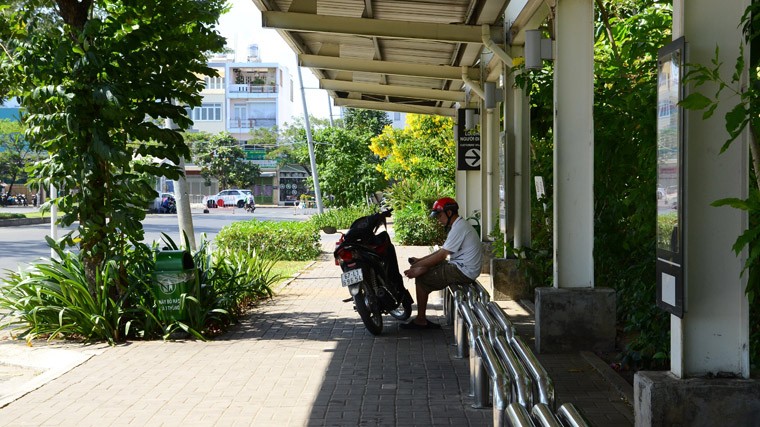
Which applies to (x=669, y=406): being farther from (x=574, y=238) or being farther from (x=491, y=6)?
(x=491, y=6)

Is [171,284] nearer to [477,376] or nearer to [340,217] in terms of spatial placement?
[477,376]

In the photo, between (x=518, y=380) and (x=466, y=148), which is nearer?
(x=518, y=380)

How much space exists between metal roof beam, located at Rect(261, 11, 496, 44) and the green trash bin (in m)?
4.36

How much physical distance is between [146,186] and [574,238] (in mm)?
4588

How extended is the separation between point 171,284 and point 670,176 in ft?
20.2

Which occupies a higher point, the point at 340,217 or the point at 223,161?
the point at 223,161

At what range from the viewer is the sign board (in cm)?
1892

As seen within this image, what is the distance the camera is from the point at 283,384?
25.2 feet

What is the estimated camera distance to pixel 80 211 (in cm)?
1032

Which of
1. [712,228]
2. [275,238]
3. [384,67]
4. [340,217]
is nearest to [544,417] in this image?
[712,228]

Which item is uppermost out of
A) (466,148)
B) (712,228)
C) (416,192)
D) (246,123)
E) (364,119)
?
(246,123)

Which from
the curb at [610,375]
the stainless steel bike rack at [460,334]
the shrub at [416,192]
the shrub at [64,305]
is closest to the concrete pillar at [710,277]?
the curb at [610,375]

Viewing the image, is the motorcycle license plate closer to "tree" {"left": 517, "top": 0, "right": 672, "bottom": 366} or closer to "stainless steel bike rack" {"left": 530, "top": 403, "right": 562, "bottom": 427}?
"tree" {"left": 517, "top": 0, "right": 672, "bottom": 366}

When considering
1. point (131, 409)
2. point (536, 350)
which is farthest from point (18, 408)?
point (536, 350)
